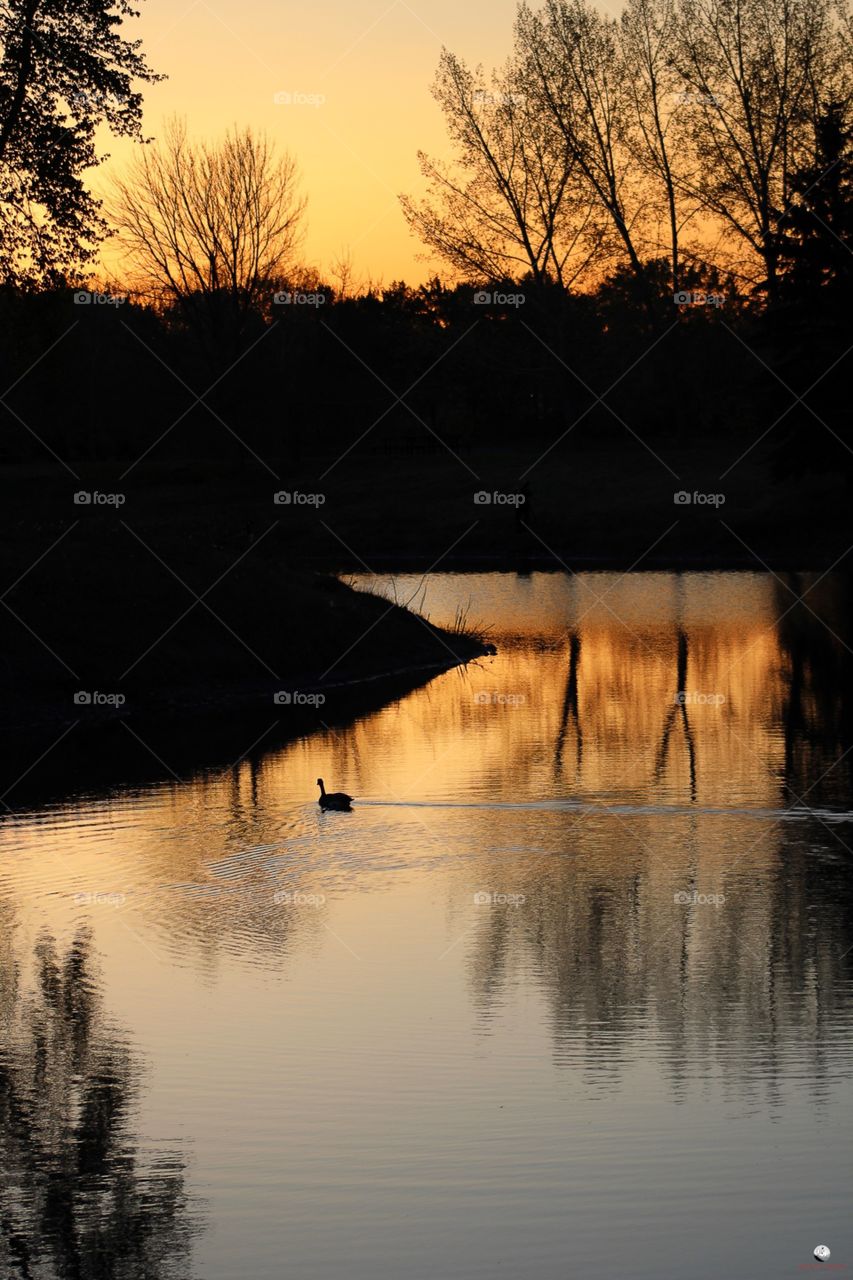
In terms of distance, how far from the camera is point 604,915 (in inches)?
555

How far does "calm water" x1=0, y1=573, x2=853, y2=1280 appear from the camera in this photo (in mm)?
8070

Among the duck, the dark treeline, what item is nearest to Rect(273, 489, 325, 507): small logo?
the dark treeline

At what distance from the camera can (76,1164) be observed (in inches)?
347

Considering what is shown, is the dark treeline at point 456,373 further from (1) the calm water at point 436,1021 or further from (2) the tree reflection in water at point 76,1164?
(2) the tree reflection in water at point 76,1164

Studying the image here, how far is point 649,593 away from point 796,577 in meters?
7.79

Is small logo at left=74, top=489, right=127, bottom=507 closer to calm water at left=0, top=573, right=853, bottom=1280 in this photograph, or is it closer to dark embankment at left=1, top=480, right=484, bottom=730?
dark embankment at left=1, top=480, right=484, bottom=730

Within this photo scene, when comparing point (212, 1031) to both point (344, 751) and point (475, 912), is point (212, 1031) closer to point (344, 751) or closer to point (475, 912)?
point (475, 912)

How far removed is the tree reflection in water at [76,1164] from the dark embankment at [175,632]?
48.9 ft

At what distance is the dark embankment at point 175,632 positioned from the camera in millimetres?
27234

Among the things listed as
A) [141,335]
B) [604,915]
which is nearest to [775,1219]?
[604,915]

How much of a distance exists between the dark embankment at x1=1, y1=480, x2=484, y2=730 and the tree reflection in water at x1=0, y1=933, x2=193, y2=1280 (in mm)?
14898

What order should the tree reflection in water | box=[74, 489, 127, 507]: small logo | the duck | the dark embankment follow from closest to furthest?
the tree reflection in water < the duck < the dark embankment < box=[74, 489, 127, 507]: small logo

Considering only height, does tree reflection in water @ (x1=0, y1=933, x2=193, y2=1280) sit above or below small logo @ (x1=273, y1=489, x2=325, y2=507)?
below

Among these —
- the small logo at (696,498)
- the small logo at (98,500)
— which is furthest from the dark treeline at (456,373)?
the small logo at (98,500)
